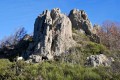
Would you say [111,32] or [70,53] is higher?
[111,32]

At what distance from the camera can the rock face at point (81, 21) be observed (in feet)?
120

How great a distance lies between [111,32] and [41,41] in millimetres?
15996

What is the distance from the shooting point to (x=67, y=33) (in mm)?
32406

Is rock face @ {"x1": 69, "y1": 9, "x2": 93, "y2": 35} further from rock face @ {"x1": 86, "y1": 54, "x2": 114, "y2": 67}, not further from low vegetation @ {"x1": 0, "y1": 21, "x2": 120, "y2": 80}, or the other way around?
low vegetation @ {"x1": 0, "y1": 21, "x2": 120, "y2": 80}

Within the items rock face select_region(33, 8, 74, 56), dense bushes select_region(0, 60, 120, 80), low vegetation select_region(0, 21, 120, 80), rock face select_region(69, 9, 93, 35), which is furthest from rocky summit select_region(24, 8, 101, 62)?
dense bushes select_region(0, 60, 120, 80)

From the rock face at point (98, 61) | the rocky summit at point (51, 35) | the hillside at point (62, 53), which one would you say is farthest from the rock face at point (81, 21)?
the rock face at point (98, 61)

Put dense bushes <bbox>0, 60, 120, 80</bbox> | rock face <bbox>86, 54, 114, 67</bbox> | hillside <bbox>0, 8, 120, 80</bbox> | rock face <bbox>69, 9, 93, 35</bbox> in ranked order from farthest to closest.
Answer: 1. rock face <bbox>69, 9, 93, 35</bbox>
2. rock face <bbox>86, 54, 114, 67</bbox>
3. hillside <bbox>0, 8, 120, 80</bbox>
4. dense bushes <bbox>0, 60, 120, 80</bbox>

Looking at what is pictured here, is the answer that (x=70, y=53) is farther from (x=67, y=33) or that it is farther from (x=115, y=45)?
(x=115, y=45)

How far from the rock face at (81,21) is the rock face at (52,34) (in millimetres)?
3368

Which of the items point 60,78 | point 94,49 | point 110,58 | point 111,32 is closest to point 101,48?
point 94,49

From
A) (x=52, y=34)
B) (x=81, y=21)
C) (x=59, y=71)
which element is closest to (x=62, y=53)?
(x=52, y=34)

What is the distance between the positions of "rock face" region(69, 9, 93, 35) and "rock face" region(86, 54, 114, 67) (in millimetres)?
8562

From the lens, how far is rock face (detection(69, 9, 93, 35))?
36688mm

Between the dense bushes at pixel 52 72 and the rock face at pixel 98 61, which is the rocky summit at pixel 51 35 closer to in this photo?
the rock face at pixel 98 61
